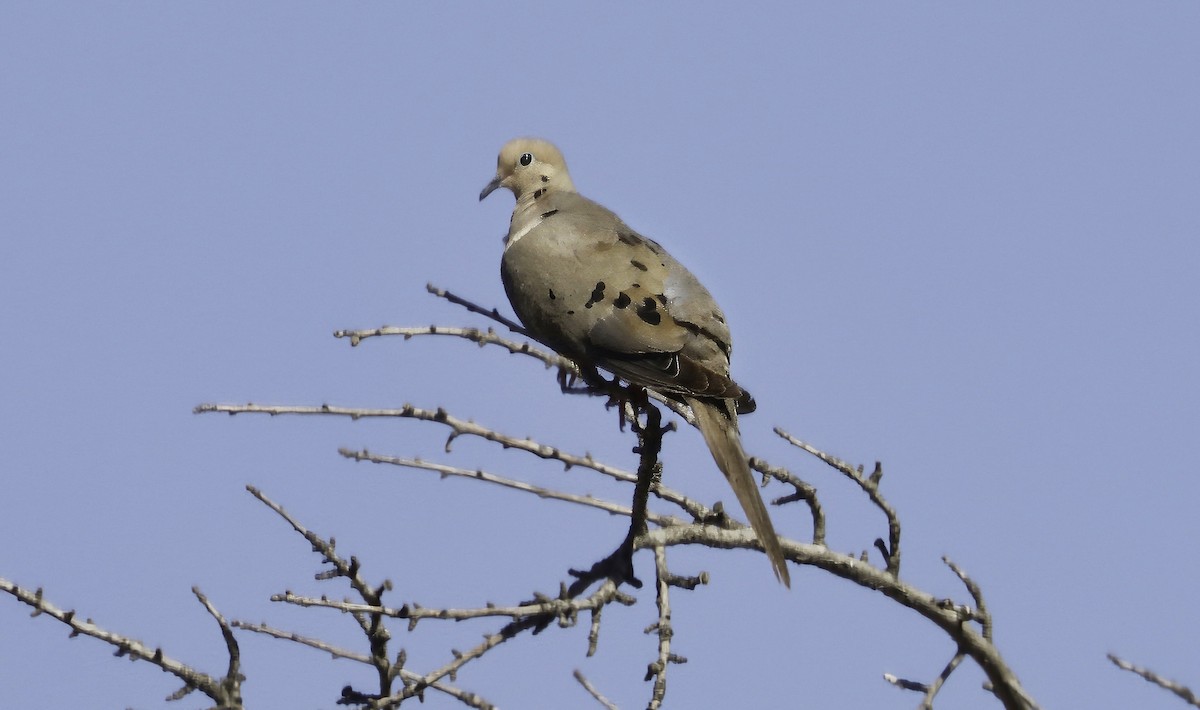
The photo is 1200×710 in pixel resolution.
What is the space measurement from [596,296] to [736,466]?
93 centimetres

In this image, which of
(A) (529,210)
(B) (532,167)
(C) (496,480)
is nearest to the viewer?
(C) (496,480)

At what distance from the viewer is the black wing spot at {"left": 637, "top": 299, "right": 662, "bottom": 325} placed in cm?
465

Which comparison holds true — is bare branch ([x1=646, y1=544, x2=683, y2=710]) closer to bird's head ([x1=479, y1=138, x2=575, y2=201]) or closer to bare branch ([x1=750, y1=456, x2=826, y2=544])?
bare branch ([x1=750, y1=456, x2=826, y2=544])

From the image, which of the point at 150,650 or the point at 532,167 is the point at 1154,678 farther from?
the point at 532,167

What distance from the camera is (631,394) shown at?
4730 mm

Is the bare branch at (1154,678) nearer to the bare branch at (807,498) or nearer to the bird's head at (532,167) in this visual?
the bare branch at (807,498)

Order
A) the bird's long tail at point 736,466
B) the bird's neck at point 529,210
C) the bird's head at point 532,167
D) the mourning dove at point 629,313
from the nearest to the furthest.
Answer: the bird's long tail at point 736,466 < the mourning dove at point 629,313 < the bird's neck at point 529,210 < the bird's head at point 532,167

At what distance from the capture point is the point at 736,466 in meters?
4.16

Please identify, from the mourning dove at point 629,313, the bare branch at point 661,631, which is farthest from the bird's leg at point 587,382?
the bare branch at point 661,631

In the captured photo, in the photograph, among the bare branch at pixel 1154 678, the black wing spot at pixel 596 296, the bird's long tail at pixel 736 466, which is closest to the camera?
the bare branch at pixel 1154 678

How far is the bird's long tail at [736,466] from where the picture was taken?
148 inches

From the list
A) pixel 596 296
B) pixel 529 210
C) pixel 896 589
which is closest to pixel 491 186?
pixel 529 210

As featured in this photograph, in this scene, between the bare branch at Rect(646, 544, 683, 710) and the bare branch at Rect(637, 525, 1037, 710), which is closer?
the bare branch at Rect(646, 544, 683, 710)

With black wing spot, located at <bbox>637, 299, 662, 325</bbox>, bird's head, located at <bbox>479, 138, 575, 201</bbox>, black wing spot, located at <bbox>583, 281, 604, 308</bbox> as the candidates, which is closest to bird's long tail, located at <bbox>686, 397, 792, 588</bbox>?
black wing spot, located at <bbox>637, 299, 662, 325</bbox>
